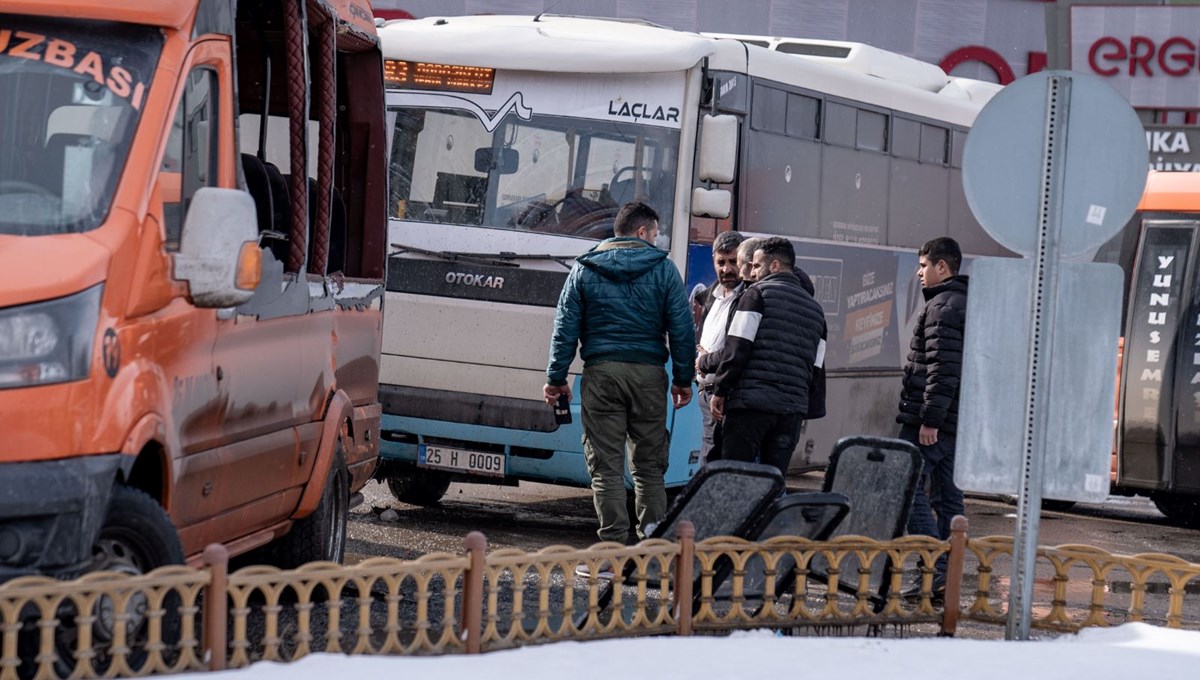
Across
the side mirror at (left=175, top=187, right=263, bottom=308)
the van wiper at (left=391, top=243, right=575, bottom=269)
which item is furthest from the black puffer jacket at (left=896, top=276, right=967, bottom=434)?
the side mirror at (left=175, top=187, right=263, bottom=308)

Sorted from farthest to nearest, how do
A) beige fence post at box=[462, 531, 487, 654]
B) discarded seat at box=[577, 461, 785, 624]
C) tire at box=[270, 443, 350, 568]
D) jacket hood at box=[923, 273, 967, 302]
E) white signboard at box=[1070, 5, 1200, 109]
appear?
1. white signboard at box=[1070, 5, 1200, 109]
2. jacket hood at box=[923, 273, 967, 302]
3. tire at box=[270, 443, 350, 568]
4. discarded seat at box=[577, 461, 785, 624]
5. beige fence post at box=[462, 531, 487, 654]

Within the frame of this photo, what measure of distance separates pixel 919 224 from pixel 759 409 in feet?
21.5

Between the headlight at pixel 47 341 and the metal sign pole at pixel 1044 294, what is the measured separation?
Result: 3381 millimetres

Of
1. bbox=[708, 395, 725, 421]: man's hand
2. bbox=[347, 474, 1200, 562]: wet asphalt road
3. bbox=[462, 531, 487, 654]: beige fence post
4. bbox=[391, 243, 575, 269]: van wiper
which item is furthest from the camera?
bbox=[391, 243, 575, 269]: van wiper

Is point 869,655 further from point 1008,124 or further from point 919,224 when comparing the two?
point 919,224

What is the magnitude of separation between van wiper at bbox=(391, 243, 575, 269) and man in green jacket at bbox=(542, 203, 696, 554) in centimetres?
191

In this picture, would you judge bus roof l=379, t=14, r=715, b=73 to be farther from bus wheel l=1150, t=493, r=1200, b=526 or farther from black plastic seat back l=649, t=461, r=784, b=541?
bus wheel l=1150, t=493, r=1200, b=526

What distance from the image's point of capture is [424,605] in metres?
6.61

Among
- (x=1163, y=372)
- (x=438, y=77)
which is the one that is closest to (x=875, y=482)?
(x=438, y=77)

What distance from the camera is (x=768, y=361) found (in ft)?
32.3

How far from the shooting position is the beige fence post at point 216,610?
6078mm

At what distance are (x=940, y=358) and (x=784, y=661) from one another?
11.9 feet

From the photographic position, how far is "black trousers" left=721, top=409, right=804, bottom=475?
9945 millimetres

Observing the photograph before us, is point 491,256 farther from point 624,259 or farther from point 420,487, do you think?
point 624,259
